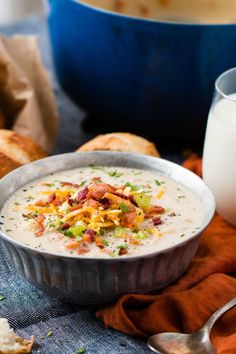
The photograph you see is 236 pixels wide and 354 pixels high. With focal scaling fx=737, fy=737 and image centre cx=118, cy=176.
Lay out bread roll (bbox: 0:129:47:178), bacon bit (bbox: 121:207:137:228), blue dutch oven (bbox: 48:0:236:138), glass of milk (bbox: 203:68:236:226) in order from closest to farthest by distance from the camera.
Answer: bacon bit (bbox: 121:207:137:228), glass of milk (bbox: 203:68:236:226), bread roll (bbox: 0:129:47:178), blue dutch oven (bbox: 48:0:236:138)

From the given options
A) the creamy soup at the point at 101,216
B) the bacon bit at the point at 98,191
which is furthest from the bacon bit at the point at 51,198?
the bacon bit at the point at 98,191

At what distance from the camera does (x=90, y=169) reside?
2396mm

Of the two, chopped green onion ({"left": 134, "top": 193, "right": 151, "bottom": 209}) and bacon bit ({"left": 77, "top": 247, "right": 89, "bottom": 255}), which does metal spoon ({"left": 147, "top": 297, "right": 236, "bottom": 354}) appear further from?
chopped green onion ({"left": 134, "top": 193, "right": 151, "bottom": 209})

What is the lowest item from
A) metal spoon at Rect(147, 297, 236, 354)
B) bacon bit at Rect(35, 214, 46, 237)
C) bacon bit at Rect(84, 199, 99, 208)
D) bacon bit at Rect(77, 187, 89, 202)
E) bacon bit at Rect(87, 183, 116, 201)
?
metal spoon at Rect(147, 297, 236, 354)

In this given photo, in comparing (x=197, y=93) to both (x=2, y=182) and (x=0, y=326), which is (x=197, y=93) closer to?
(x=2, y=182)

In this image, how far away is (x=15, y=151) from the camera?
8.15ft

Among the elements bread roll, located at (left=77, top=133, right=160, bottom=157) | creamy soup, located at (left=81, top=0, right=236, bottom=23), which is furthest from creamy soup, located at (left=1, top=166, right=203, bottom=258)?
creamy soup, located at (left=81, top=0, right=236, bottom=23)

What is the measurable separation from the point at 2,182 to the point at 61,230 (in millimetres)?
304

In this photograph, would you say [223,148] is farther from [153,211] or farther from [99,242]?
[99,242]

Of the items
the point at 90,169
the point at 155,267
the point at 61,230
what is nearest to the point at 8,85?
the point at 90,169

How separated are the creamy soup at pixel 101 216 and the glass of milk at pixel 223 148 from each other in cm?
14

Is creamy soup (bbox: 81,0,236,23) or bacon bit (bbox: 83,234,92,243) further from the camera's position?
creamy soup (bbox: 81,0,236,23)

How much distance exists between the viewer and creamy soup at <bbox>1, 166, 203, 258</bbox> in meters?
1.95

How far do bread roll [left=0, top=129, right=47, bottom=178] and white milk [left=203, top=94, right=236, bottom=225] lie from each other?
60 cm
